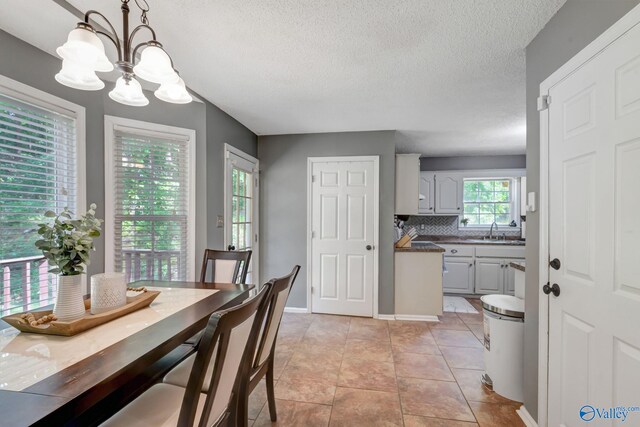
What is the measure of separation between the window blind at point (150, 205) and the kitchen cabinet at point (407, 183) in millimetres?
2543

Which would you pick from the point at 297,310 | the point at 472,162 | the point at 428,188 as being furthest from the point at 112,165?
the point at 472,162

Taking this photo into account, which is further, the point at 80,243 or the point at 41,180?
the point at 41,180

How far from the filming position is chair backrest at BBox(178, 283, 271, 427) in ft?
2.77

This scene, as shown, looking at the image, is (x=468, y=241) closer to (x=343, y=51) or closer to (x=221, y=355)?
(x=343, y=51)

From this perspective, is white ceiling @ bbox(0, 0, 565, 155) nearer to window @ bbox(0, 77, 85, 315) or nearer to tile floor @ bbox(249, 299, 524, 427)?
window @ bbox(0, 77, 85, 315)

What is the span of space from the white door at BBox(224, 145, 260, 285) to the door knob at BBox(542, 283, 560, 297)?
107 inches

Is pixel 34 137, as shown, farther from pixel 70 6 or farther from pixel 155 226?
pixel 155 226

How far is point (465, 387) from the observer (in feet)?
6.97

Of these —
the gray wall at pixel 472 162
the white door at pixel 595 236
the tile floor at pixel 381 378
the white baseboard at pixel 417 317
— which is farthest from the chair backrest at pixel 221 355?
the gray wall at pixel 472 162

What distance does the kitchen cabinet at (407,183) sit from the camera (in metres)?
3.67

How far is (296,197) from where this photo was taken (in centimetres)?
376

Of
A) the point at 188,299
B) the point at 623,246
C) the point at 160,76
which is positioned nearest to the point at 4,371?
the point at 188,299

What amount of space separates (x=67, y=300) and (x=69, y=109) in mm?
1477

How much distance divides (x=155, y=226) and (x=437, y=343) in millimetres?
2994
